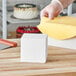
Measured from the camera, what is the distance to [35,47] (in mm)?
828

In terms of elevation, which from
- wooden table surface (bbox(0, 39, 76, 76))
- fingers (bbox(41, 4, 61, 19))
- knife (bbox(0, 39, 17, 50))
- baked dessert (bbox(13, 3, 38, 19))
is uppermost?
fingers (bbox(41, 4, 61, 19))

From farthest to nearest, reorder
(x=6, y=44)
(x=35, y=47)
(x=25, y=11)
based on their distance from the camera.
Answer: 1. (x=25, y=11)
2. (x=6, y=44)
3. (x=35, y=47)

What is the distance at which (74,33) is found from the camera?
922 millimetres

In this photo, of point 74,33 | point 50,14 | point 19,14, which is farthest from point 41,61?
point 19,14

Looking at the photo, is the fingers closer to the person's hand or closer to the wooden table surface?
the person's hand

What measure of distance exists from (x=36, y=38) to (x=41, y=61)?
0.27 ft

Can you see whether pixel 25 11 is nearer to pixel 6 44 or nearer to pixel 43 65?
pixel 6 44

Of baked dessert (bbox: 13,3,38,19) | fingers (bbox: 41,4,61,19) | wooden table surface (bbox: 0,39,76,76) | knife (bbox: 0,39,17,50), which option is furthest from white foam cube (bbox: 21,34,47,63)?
baked dessert (bbox: 13,3,38,19)

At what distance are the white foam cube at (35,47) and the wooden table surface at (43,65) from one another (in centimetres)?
2

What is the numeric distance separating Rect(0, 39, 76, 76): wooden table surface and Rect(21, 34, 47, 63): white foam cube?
0.02 meters

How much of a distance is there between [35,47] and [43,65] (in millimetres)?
65

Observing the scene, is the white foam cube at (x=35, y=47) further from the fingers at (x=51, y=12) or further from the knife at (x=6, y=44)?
the fingers at (x=51, y=12)

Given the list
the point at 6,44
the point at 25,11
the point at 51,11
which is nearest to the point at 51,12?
the point at 51,11

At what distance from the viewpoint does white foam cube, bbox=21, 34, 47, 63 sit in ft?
2.71
